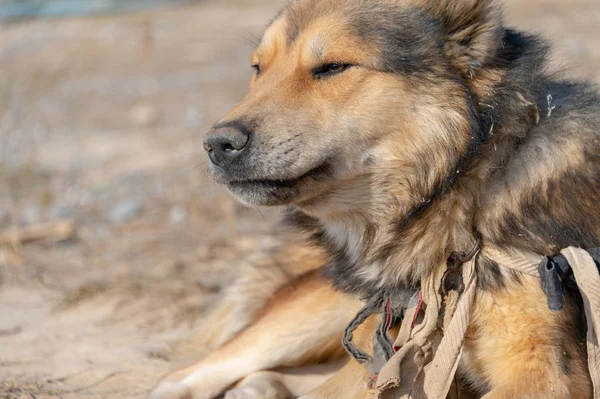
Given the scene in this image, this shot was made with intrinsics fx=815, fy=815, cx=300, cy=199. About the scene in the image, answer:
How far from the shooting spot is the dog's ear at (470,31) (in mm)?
3064

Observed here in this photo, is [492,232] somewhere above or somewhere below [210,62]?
above

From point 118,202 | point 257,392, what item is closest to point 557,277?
point 257,392

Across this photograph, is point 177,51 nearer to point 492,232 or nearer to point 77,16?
point 77,16

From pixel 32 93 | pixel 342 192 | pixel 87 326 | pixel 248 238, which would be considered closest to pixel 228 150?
pixel 342 192

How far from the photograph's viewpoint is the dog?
2.98m

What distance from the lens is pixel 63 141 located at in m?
9.95

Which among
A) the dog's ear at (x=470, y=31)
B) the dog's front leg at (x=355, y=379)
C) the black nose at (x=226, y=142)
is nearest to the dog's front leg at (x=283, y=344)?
the dog's front leg at (x=355, y=379)

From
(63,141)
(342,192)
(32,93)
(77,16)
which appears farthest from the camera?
(77,16)

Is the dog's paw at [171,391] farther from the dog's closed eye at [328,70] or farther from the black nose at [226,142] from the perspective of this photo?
the dog's closed eye at [328,70]

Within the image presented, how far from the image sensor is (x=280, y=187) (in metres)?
3.06

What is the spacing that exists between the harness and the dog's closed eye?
82 cm

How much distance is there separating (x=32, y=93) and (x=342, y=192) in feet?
34.3

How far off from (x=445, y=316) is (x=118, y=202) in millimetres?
4908

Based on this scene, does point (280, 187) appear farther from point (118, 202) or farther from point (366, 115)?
point (118, 202)
